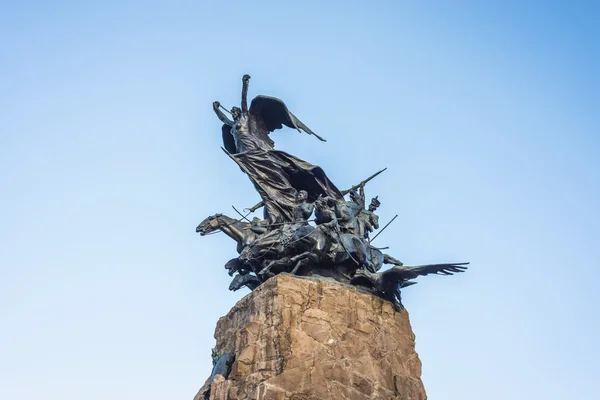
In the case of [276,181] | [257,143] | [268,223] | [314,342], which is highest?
[257,143]

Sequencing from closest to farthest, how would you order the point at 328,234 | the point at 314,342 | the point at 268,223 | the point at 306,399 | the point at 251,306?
the point at 306,399, the point at 314,342, the point at 251,306, the point at 328,234, the point at 268,223

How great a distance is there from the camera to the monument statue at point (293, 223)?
13773 mm

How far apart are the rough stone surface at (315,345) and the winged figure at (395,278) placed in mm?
186

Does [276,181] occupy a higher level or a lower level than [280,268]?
higher

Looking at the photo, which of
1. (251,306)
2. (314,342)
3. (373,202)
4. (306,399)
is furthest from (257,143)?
(306,399)

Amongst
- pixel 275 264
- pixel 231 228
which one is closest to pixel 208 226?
pixel 231 228

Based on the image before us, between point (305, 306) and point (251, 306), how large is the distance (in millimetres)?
999

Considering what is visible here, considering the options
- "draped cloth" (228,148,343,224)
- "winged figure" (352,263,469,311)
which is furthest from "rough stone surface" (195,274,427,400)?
"draped cloth" (228,148,343,224)

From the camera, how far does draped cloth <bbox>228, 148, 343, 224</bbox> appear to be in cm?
1566

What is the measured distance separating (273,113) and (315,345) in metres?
6.47

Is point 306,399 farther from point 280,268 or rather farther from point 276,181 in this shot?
point 276,181

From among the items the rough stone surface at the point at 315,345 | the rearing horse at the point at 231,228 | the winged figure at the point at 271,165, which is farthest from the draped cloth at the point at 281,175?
the rough stone surface at the point at 315,345

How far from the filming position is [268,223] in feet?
50.2

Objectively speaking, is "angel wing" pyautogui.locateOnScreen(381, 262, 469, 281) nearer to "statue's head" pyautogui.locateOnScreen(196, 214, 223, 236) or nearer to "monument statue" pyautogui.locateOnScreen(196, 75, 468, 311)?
"monument statue" pyautogui.locateOnScreen(196, 75, 468, 311)
